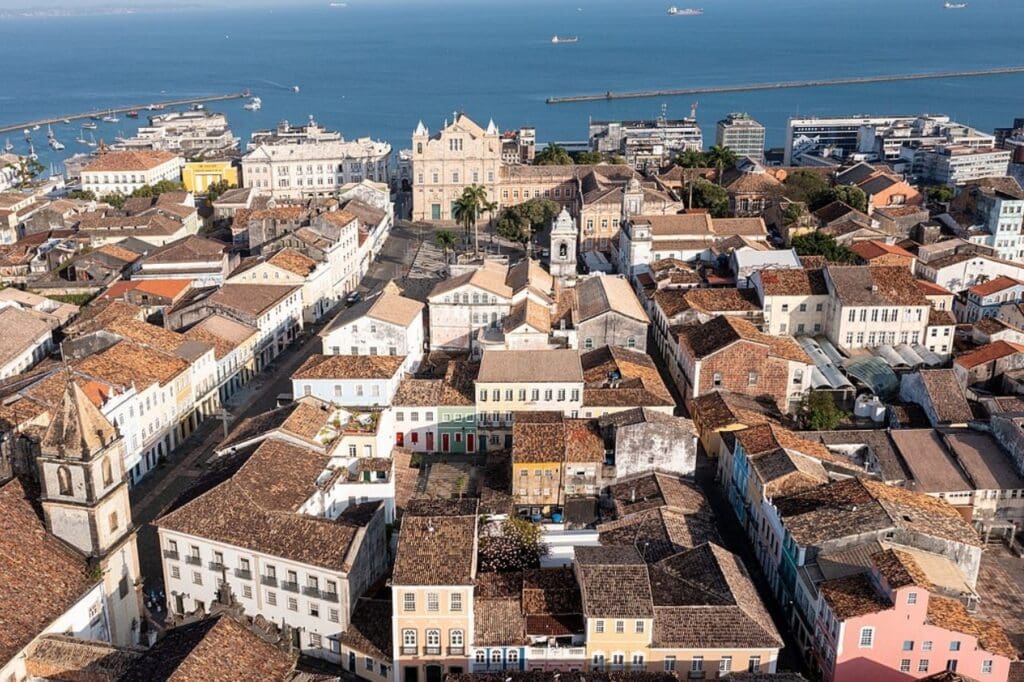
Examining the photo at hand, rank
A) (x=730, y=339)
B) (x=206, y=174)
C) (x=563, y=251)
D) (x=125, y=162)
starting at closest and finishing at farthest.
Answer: (x=730, y=339) < (x=563, y=251) < (x=125, y=162) < (x=206, y=174)

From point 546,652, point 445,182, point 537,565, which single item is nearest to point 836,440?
point 537,565

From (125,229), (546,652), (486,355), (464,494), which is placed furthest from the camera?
(125,229)

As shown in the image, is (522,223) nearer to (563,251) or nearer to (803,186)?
(563,251)

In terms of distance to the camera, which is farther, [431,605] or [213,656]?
[431,605]

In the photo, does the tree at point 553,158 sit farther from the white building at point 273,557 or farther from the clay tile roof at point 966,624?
the clay tile roof at point 966,624

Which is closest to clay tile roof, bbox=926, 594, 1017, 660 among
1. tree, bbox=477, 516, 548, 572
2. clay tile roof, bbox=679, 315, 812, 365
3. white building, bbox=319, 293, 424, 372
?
tree, bbox=477, 516, 548, 572

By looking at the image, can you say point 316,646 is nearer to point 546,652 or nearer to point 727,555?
point 546,652

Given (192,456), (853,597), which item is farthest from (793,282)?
(192,456)
